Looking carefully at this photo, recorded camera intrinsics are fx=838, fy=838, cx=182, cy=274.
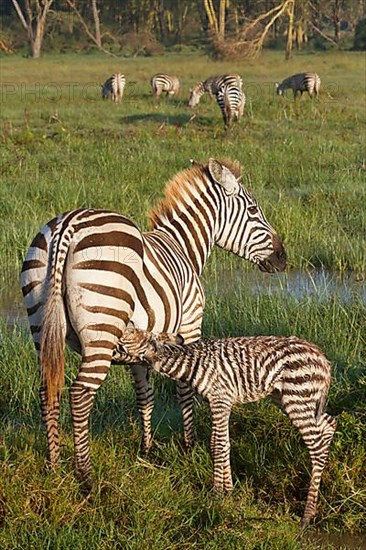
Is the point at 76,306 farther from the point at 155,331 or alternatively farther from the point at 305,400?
the point at 305,400

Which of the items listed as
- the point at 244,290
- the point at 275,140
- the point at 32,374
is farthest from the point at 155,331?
the point at 275,140

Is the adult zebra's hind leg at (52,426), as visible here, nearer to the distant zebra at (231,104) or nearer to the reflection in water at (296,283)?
the reflection in water at (296,283)

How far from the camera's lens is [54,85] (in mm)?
28062

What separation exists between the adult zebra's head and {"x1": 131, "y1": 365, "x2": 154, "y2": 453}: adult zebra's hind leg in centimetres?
119

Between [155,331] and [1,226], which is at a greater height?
[155,331]

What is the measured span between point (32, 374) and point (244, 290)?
255cm

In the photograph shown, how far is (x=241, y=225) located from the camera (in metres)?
5.55

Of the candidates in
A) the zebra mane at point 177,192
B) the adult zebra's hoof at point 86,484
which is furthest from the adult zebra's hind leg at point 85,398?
the zebra mane at point 177,192

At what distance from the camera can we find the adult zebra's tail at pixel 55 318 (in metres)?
3.93

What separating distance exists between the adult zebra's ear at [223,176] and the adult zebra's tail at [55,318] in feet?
4.85

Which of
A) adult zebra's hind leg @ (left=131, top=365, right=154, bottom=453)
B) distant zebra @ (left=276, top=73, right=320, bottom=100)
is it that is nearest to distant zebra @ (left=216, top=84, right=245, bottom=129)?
distant zebra @ (left=276, top=73, right=320, bottom=100)

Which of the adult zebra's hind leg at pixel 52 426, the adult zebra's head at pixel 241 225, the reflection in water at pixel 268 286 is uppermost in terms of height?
the adult zebra's head at pixel 241 225

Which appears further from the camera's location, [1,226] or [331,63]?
[331,63]

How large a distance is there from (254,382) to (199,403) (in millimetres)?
1137
